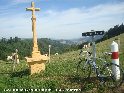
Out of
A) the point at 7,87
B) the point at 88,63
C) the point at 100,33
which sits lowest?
the point at 7,87

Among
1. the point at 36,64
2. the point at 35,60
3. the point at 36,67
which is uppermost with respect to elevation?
the point at 35,60

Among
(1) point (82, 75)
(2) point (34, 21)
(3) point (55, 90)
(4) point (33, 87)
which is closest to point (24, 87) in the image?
(4) point (33, 87)

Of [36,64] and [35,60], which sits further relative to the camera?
[36,64]

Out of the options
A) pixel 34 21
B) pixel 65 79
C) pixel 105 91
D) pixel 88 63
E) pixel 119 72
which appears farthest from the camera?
pixel 34 21

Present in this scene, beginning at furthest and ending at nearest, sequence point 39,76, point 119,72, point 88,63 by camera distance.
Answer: point 39,76 → point 88,63 → point 119,72

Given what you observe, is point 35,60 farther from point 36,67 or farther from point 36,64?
point 36,67

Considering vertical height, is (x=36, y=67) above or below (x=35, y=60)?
below

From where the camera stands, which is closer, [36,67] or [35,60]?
[35,60]

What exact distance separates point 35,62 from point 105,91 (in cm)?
650

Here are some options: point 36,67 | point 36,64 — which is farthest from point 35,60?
point 36,67

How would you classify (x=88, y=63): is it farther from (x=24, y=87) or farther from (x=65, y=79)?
(x=24, y=87)

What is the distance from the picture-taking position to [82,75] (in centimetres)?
1383

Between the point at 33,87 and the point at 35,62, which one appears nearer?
the point at 33,87

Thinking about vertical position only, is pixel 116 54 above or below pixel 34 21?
below
